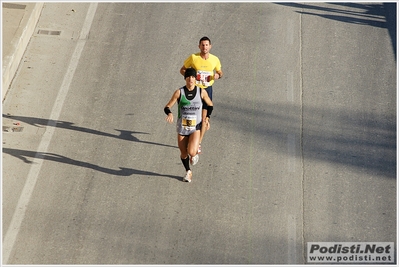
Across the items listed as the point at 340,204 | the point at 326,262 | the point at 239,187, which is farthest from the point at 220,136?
the point at 326,262

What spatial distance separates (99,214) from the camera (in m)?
13.4

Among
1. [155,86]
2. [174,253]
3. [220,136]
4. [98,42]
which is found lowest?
[174,253]

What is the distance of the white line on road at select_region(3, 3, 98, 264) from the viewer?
42.7 feet

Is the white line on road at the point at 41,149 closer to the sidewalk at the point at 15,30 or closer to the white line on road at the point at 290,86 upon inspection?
the sidewalk at the point at 15,30

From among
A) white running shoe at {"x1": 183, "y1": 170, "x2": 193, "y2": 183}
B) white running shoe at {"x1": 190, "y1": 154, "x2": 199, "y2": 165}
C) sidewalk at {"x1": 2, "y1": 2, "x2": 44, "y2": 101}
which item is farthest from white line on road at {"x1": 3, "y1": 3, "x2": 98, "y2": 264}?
white running shoe at {"x1": 190, "y1": 154, "x2": 199, "y2": 165}

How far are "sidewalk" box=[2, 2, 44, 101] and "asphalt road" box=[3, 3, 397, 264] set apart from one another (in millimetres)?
205

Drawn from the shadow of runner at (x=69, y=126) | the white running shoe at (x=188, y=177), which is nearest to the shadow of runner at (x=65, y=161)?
the white running shoe at (x=188, y=177)

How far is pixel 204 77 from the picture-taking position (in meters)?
14.5

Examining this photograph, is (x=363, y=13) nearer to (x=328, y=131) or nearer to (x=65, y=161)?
(x=328, y=131)

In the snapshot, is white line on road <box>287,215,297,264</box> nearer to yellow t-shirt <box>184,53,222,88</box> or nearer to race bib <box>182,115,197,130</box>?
race bib <box>182,115,197,130</box>

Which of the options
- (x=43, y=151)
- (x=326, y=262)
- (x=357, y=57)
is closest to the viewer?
(x=326, y=262)

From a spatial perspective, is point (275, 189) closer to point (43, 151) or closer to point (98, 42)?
point (43, 151)

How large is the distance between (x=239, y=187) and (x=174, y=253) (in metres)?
1.84

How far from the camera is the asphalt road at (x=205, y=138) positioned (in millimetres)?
13102
